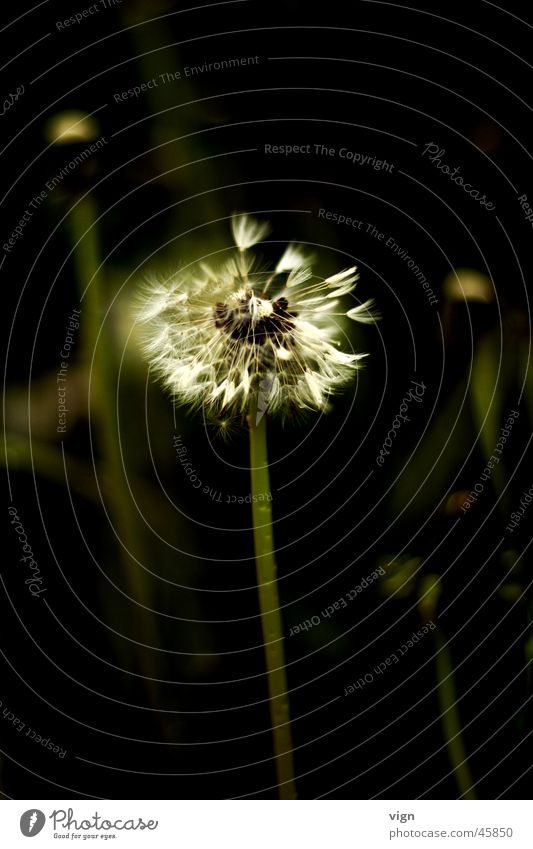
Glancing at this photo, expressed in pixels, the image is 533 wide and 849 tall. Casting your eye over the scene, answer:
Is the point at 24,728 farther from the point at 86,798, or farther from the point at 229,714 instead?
the point at 229,714

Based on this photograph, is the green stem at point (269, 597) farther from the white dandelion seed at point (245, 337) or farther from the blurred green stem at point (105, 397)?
the blurred green stem at point (105, 397)

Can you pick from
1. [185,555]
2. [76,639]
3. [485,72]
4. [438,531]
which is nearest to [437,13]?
[485,72]

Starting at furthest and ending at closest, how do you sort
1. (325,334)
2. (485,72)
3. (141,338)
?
(485,72)
(141,338)
(325,334)
